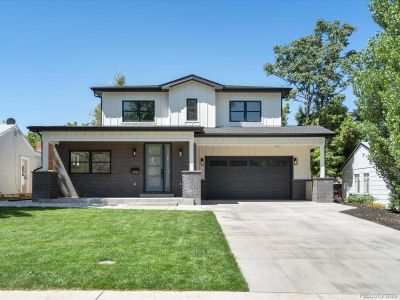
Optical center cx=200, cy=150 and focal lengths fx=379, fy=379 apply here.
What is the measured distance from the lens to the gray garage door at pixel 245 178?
21.1 meters

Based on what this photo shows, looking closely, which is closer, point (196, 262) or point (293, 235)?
point (196, 262)

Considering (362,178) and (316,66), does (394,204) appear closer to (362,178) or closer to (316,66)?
(362,178)

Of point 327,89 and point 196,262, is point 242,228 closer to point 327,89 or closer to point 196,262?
point 196,262

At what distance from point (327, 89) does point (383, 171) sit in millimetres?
17524

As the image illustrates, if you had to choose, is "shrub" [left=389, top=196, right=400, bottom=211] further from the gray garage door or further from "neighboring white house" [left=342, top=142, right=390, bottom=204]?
the gray garage door

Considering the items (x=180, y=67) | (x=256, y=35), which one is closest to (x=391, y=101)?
(x=256, y=35)

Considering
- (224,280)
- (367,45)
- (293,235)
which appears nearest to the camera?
(224,280)

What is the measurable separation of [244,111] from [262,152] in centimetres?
Result: 257

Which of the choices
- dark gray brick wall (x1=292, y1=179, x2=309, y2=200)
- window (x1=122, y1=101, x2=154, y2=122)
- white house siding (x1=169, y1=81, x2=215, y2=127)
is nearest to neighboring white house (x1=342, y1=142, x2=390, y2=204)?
dark gray brick wall (x1=292, y1=179, x2=309, y2=200)

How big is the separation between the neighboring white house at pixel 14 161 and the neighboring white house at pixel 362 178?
19.1 m

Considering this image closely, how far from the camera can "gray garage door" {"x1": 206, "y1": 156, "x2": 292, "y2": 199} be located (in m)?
21.1

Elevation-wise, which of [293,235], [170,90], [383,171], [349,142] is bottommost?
[293,235]

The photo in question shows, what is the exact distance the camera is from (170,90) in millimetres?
21172

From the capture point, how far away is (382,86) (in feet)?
46.9
